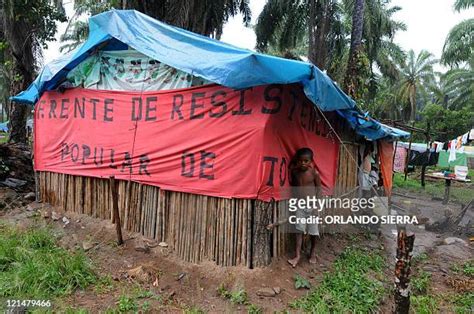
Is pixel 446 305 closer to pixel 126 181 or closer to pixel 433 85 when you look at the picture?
pixel 126 181

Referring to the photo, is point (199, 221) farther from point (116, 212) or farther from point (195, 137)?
point (116, 212)

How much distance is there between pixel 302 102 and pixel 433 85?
109 ft

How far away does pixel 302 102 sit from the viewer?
4.83 m

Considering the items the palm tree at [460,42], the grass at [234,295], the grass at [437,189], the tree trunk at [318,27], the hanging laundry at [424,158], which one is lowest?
the grass at [437,189]

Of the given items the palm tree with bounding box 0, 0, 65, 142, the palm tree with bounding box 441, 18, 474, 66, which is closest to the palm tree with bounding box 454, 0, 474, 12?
the palm tree with bounding box 441, 18, 474, 66

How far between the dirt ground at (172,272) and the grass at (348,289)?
13 centimetres

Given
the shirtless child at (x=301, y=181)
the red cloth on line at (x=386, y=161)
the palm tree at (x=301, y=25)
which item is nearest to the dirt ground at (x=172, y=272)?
the shirtless child at (x=301, y=181)

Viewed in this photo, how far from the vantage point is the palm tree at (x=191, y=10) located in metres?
8.72

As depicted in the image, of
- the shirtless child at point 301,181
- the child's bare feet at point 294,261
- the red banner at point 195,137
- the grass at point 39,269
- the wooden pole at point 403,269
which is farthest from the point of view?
the shirtless child at point 301,181

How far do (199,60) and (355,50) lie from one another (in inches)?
307

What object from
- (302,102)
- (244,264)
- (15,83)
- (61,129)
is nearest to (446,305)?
(244,264)

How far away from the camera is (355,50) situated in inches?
411

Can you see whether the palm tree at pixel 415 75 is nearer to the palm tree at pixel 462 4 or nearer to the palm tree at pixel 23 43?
the palm tree at pixel 462 4

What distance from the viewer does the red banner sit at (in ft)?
13.5
